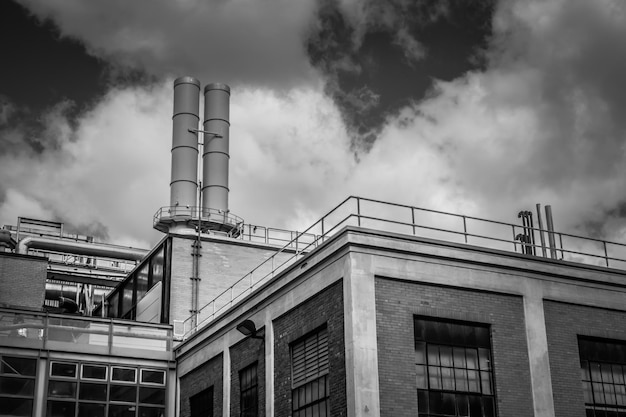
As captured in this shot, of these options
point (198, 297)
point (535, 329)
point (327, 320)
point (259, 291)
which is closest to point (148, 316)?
point (198, 297)

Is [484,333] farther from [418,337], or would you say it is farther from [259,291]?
[259,291]

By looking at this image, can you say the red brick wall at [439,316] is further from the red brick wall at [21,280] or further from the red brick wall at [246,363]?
the red brick wall at [21,280]

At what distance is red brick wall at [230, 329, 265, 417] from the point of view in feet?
81.0

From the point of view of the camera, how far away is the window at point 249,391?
993 inches

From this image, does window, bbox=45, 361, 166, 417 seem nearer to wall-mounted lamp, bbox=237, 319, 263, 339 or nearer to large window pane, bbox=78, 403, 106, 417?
large window pane, bbox=78, 403, 106, 417

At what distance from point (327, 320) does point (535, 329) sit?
5432 mm

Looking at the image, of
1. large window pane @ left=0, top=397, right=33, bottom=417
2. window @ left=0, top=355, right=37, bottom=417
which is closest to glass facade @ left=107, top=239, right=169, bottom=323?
window @ left=0, top=355, right=37, bottom=417

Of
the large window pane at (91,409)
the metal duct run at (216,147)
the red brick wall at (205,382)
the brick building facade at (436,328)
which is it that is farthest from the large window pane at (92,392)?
the metal duct run at (216,147)

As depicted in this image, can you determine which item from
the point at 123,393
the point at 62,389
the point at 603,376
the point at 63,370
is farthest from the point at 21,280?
the point at 603,376

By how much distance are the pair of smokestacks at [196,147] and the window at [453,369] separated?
22.9m

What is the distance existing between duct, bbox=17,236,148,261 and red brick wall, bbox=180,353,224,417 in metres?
19.1

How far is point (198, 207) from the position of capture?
43.1 metres

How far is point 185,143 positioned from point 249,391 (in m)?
21.5

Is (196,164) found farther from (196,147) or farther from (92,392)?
(92,392)
